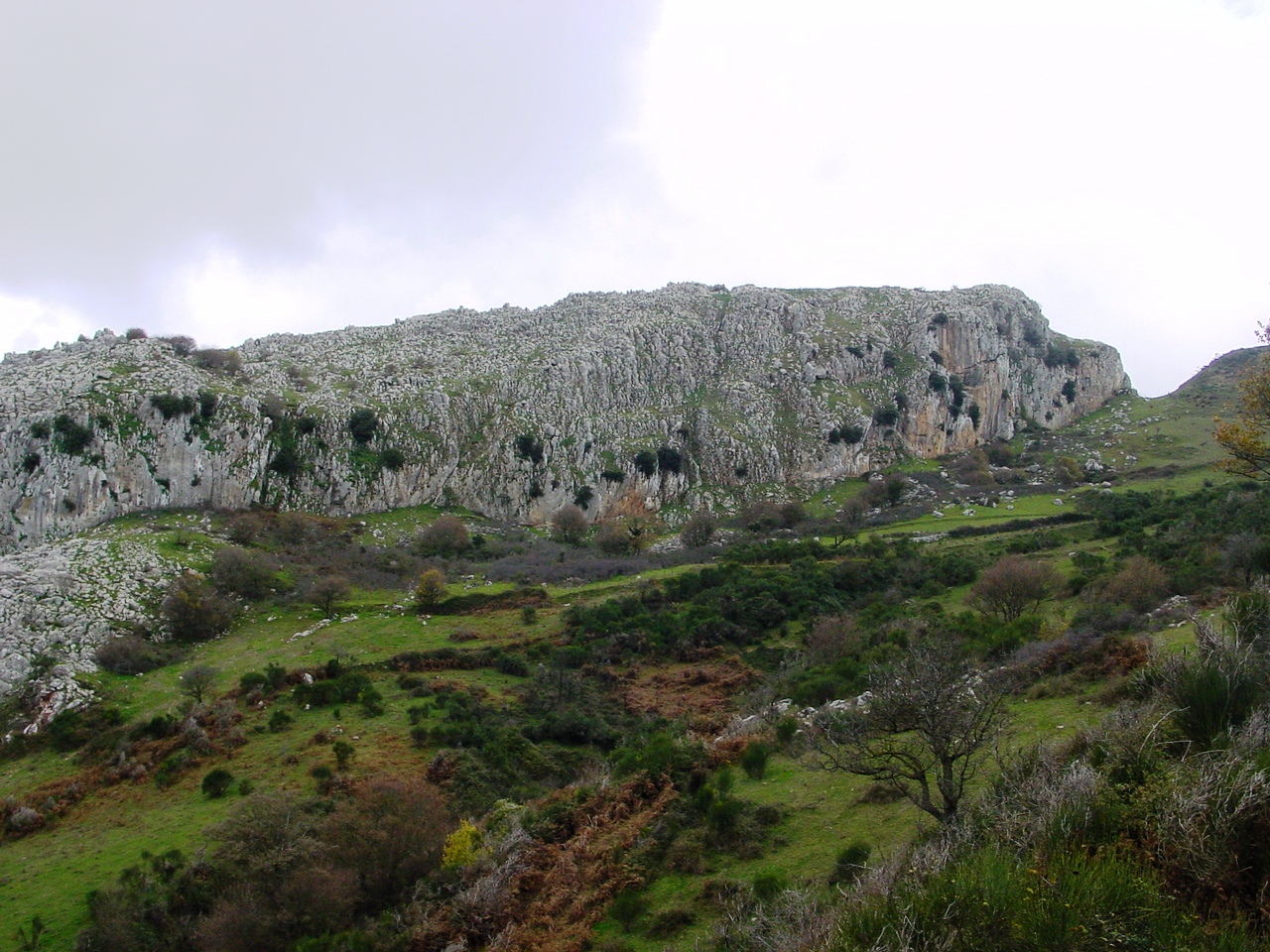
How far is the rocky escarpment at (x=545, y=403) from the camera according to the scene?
2173 inches

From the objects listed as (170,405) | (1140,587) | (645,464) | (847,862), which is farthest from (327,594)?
(645,464)

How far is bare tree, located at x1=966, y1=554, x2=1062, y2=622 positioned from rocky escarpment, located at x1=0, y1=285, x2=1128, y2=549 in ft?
146

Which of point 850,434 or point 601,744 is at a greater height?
point 850,434

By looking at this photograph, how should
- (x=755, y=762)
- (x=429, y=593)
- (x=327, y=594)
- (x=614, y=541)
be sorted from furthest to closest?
(x=614, y=541) → (x=429, y=593) → (x=327, y=594) → (x=755, y=762)

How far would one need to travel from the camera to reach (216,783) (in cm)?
2330

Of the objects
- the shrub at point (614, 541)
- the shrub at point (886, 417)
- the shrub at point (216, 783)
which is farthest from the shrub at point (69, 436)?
the shrub at point (886, 417)

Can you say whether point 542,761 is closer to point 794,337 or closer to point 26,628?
point 26,628

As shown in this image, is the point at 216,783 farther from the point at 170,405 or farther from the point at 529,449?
the point at 529,449

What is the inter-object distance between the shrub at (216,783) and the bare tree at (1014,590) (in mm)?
28383

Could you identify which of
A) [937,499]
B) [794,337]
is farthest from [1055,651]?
[794,337]

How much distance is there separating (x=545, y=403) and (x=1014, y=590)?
5498 cm

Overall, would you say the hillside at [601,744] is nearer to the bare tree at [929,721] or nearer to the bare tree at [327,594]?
the bare tree at [327,594]

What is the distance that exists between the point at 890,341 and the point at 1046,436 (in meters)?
21.9

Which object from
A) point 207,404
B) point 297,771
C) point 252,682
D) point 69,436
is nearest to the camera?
point 297,771
